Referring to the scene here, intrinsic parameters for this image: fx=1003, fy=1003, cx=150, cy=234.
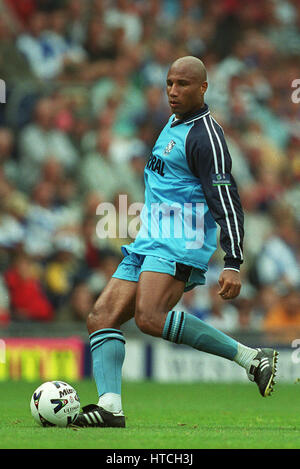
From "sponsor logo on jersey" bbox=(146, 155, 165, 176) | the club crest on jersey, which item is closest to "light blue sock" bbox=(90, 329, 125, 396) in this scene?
"sponsor logo on jersey" bbox=(146, 155, 165, 176)

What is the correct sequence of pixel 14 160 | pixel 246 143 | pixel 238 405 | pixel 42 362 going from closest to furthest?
pixel 238 405
pixel 42 362
pixel 14 160
pixel 246 143

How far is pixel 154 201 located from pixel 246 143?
9.65m

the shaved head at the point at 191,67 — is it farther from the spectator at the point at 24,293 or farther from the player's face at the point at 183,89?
the spectator at the point at 24,293

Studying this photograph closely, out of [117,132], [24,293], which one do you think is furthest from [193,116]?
[117,132]

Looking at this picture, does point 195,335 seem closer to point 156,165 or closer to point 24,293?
point 156,165

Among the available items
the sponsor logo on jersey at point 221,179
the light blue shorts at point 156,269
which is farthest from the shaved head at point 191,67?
the light blue shorts at point 156,269

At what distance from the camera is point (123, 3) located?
54.9ft

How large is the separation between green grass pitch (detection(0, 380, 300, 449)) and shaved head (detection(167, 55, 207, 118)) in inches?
81.5

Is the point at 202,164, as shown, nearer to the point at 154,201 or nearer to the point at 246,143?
the point at 154,201

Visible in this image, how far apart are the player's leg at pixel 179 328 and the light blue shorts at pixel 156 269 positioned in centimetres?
4

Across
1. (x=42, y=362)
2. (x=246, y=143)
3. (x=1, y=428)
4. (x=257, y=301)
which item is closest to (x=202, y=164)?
(x=1, y=428)

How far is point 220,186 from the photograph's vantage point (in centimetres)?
621

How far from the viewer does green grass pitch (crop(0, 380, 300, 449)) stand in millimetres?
5235

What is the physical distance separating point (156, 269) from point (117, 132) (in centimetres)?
916
